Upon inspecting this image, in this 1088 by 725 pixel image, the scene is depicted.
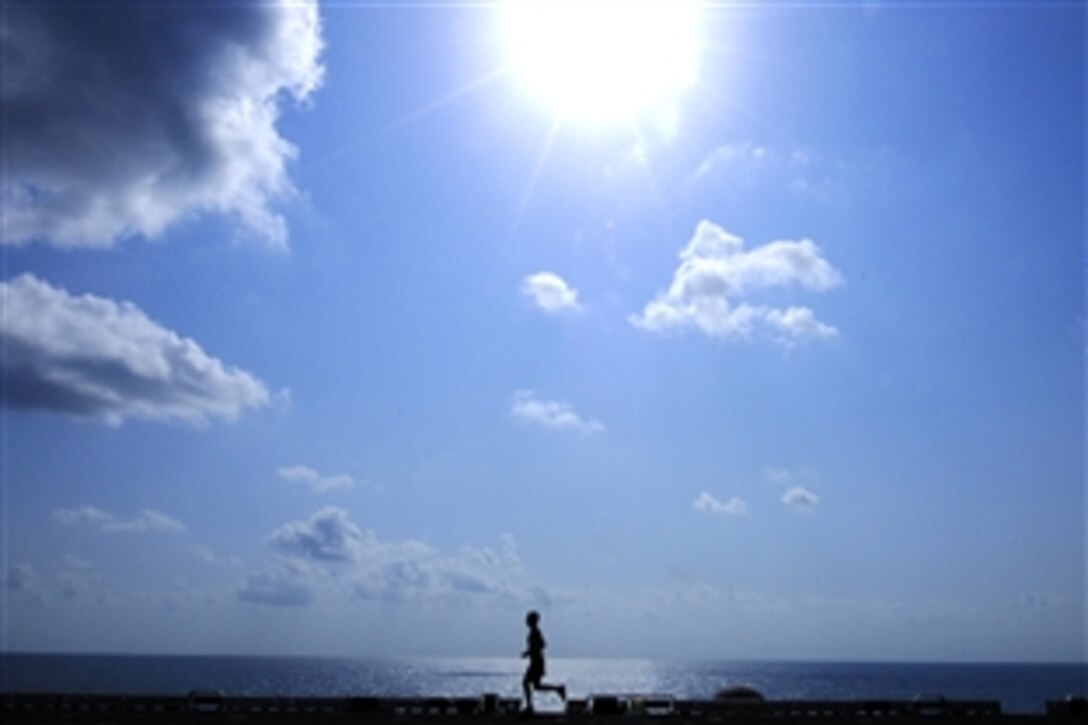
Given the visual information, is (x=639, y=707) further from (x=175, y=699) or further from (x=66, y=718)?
(x=66, y=718)

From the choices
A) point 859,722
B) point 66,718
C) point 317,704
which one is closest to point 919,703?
point 859,722

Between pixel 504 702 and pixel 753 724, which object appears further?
pixel 504 702

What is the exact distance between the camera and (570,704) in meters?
21.6

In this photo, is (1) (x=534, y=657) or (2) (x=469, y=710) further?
(2) (x=469, y=710)

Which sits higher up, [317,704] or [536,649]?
[536,649]

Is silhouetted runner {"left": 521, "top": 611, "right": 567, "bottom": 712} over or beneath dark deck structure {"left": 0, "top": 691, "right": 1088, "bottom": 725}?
over

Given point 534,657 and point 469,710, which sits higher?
point 534,657

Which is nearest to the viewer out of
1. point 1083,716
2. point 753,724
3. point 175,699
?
point 753,724

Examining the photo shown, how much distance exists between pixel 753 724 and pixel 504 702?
29.2ft

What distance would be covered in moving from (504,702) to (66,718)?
10524 mm

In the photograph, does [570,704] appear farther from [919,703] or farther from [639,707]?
[919,703]

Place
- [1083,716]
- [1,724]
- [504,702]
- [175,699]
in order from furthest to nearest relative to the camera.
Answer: [504,702] → [175,699] → [1083,716] → [1,724]

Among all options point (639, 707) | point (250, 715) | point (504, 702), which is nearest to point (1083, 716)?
point (639, 707)

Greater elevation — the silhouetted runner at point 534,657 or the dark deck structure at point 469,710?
the silhouetted runner at point 534,657
